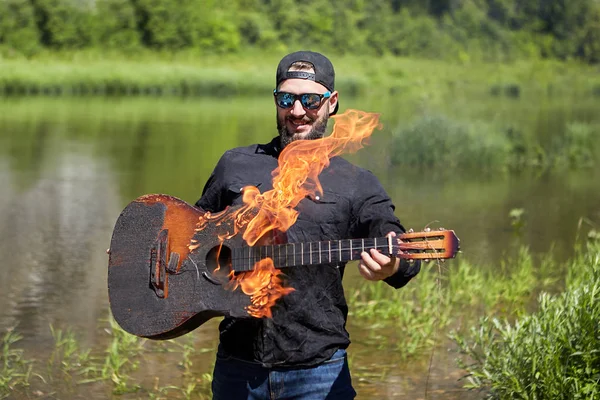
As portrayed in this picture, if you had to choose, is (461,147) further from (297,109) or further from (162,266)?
(162,266)

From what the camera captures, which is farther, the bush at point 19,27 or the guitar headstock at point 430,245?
the bush at point 19,27

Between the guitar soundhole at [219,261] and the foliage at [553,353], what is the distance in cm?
188

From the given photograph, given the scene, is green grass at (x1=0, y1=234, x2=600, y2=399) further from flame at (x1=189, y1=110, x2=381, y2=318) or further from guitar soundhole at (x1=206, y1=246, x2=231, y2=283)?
guitar soundhole at (x1=206, y1=246, x2=231, y2=283)

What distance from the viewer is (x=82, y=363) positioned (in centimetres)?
657

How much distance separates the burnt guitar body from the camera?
329cm

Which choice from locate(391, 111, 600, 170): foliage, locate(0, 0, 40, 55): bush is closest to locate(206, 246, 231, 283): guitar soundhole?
locate(391, 111, 600, 170): foliage

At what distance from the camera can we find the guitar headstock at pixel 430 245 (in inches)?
113

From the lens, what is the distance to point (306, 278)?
10.7ft

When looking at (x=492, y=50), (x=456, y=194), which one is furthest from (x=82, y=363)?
(x=492, y=50)

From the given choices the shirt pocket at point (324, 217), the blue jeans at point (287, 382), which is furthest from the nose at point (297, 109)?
the blue jeans at point (287, 382)

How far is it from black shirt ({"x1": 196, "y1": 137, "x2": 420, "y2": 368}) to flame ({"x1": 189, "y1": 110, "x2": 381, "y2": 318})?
0.03 meters

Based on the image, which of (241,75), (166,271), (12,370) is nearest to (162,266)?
(166,271)

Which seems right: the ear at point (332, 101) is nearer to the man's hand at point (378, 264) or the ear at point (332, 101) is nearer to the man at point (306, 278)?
the man at point (306, 278)

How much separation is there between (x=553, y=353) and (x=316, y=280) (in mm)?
1830
